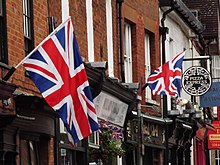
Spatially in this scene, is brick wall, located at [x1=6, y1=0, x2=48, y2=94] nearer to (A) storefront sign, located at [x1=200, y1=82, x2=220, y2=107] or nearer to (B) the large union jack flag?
(B) the large union jack flag

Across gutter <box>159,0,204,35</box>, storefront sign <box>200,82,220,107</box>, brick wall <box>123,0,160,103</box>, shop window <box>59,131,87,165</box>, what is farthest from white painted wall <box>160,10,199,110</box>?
shop window <box>59,131,87,165</box>

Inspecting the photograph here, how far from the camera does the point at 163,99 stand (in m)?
30.6

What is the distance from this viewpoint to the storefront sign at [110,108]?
71.6 feet

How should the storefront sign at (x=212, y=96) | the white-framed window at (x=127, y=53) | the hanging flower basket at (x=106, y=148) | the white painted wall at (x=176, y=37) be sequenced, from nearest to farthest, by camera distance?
the hanging flower basket at (x=106, y=148), the white-framed window at (x=127, y=53), the white painted wall at (x=176, y=37), the storefront sign at (x=212, y=96)

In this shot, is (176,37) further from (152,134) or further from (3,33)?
(3,33)

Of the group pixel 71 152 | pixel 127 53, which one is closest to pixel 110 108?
pixel 71 152

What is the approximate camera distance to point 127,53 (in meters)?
27.4

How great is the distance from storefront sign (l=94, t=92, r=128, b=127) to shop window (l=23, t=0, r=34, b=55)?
430cm

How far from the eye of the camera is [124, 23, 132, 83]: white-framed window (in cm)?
2719

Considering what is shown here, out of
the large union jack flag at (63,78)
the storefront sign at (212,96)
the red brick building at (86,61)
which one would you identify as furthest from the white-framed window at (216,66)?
the large union jack flag at (63,78)

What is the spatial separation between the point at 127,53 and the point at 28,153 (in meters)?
10.8

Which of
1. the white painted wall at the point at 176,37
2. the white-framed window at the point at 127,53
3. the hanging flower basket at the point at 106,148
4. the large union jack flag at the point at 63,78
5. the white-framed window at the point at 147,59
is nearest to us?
the large union jack flag at the point at 63,78

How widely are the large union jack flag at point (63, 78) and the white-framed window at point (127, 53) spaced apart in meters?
12.7

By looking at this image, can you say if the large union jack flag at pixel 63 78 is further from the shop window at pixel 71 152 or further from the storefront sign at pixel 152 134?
the storefront sign at pixel 152 134
